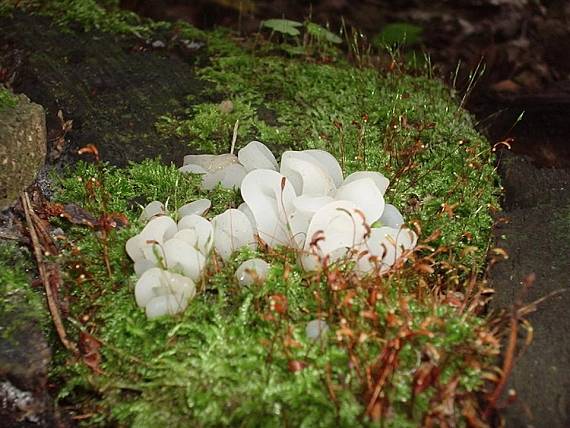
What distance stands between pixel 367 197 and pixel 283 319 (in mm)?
604

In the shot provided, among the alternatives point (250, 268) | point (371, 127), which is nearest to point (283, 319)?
point (250, 268)

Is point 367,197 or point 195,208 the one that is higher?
point 367,197

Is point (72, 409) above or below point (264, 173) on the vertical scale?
below

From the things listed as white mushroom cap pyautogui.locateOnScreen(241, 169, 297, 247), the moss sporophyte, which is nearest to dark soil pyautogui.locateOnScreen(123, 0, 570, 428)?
the moss sporophyte

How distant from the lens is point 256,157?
9.82 ft

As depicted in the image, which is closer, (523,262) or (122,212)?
(523,262)

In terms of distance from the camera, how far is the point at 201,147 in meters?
3.48

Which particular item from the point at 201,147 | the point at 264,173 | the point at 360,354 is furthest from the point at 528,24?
the point at 360,354

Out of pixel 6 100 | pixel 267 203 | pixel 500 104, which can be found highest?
pixel 6 100

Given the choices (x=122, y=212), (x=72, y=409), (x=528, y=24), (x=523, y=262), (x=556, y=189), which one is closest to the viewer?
(x=72, y=409)

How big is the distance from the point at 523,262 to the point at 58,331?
6.26ft

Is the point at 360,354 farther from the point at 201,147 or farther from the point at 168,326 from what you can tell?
the point at 201,147

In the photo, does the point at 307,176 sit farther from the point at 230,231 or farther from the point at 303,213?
the point at 230,231

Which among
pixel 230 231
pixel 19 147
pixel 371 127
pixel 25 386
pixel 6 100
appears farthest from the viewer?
pixel 371 127
